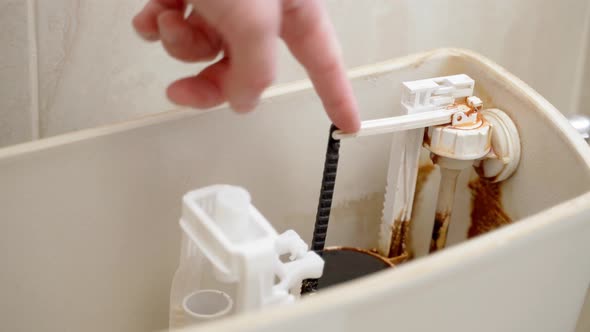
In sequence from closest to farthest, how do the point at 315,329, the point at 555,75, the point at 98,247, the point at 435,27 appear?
the point at 315,329 < the point at 98,247 < the point at 435,27 < the point at 555,75

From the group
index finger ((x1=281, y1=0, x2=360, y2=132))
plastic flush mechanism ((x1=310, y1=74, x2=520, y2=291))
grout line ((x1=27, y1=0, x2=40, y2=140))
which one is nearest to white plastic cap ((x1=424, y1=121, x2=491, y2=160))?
plastic flush mechanism ((x1=310, y1=74, x2=520, y2=291))

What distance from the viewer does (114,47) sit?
1.72 feet

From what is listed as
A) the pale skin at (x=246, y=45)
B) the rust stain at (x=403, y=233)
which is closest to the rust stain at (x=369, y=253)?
the rust stain at (x=403, y=233)

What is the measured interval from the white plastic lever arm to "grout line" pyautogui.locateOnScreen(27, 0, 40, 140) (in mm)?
214

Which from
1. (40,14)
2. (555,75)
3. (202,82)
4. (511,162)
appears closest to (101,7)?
(40,14)

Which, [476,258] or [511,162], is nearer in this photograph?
Answer: [476,258]

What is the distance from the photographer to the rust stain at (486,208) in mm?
527

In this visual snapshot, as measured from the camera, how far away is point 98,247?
17.4 inches

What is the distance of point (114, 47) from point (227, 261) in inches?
9.6

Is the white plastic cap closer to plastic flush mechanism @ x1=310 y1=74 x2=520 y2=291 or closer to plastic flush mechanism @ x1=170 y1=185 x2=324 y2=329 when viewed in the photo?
plastic flush mechanism @ x1=310 y1=74 x2=520 y2=291

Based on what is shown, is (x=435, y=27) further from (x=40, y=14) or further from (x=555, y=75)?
(x=40, y=14)

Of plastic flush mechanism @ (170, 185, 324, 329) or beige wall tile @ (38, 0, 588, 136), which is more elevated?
beige wall tile @ (38, 0, 588, 136)

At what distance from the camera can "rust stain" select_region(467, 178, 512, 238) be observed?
527mm

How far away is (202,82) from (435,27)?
34cm
